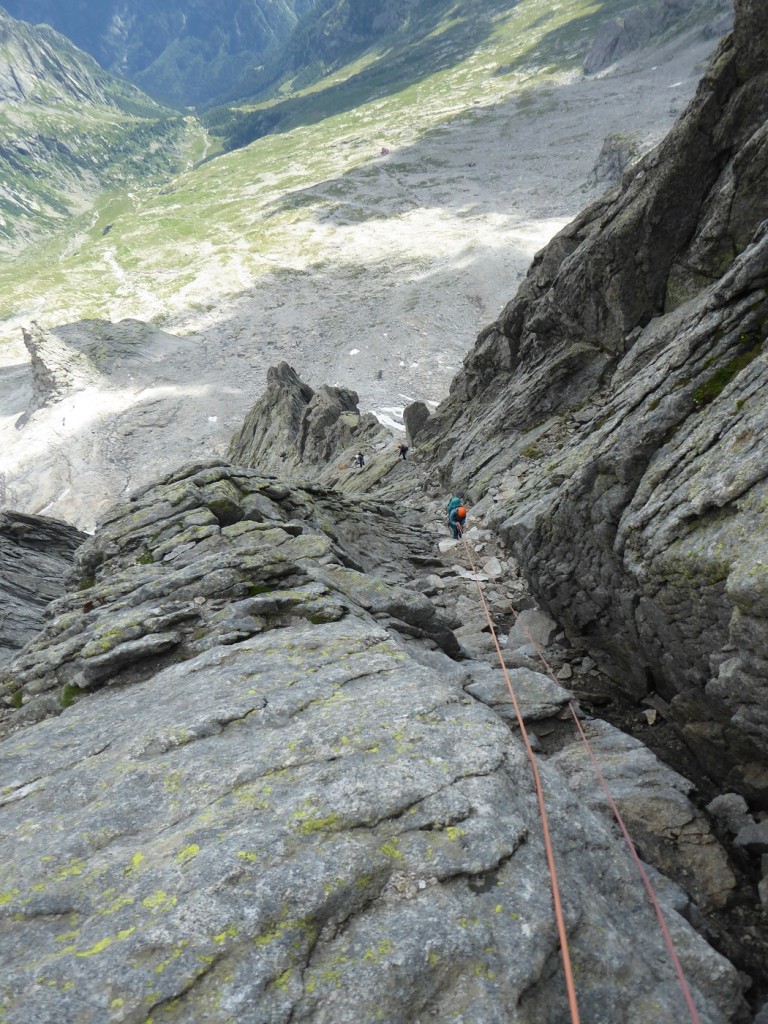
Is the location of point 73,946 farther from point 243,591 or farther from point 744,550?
point 744,550

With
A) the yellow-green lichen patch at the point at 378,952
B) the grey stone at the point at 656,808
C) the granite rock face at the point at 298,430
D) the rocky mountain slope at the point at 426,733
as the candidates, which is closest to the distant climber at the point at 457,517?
the rocky mountain slope at the point at 426,733

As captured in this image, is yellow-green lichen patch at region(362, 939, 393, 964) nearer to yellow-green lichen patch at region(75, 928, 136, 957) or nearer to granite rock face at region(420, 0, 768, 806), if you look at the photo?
yellow-green lichen patch at region(75, 928, 136, 957)

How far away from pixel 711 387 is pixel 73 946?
15.9 meters

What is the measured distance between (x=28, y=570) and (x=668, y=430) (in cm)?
3255

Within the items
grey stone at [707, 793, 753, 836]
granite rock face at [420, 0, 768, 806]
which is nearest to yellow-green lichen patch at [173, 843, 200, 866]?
granite rock face at [420, 0, 768, 806]

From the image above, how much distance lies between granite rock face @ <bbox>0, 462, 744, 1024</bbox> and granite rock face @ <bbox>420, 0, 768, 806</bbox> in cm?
349

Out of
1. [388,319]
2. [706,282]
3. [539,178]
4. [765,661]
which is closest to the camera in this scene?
[765,661]

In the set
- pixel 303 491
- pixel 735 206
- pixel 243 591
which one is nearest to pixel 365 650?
pixel 243 591

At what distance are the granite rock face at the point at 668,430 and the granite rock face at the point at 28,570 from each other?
1997 cm

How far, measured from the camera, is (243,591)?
14625mm

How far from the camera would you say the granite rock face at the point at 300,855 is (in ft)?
18.6

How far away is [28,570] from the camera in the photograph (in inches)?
1191

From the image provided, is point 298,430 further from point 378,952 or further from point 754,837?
point 378,952

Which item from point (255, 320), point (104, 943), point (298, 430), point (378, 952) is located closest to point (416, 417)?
point (298, 430)
